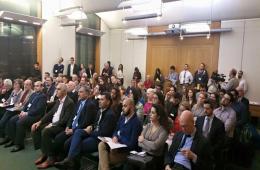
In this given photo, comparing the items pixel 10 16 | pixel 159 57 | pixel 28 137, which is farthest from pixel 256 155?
pixel 10 16

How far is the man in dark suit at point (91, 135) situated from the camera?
3228 millimetres

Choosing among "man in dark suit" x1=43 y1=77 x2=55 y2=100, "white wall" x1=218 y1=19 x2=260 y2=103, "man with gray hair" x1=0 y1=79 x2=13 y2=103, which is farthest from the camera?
"white wall" x1=218 y1=19 x2=260 y2=103

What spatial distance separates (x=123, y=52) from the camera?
11148 millimetres

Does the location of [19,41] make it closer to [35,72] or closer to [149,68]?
[35,72]

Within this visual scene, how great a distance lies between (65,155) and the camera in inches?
146

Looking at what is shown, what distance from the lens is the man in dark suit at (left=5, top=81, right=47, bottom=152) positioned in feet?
13.8

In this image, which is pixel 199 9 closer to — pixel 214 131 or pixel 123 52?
pixel 123 52

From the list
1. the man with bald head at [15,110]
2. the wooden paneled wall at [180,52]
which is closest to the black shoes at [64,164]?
the man with bald head at [15,110]

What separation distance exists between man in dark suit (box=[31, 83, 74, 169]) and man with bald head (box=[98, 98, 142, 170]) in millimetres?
1048

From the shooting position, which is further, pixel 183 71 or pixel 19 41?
pixel 183 71

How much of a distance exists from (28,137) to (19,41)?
4351 millimetres

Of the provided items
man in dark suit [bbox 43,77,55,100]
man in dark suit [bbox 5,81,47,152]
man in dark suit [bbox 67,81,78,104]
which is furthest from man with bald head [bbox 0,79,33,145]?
man in dark suit [bbox 43,77,55,100]

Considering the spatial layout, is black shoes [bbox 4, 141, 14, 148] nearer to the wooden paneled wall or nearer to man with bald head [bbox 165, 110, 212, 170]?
man with bald head [bbox 165, 110, 212, 170]

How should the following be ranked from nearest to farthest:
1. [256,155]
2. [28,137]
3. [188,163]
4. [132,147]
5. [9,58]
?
[188,163] < [132,147] < [256,155] < [28,137] < [9,58]
